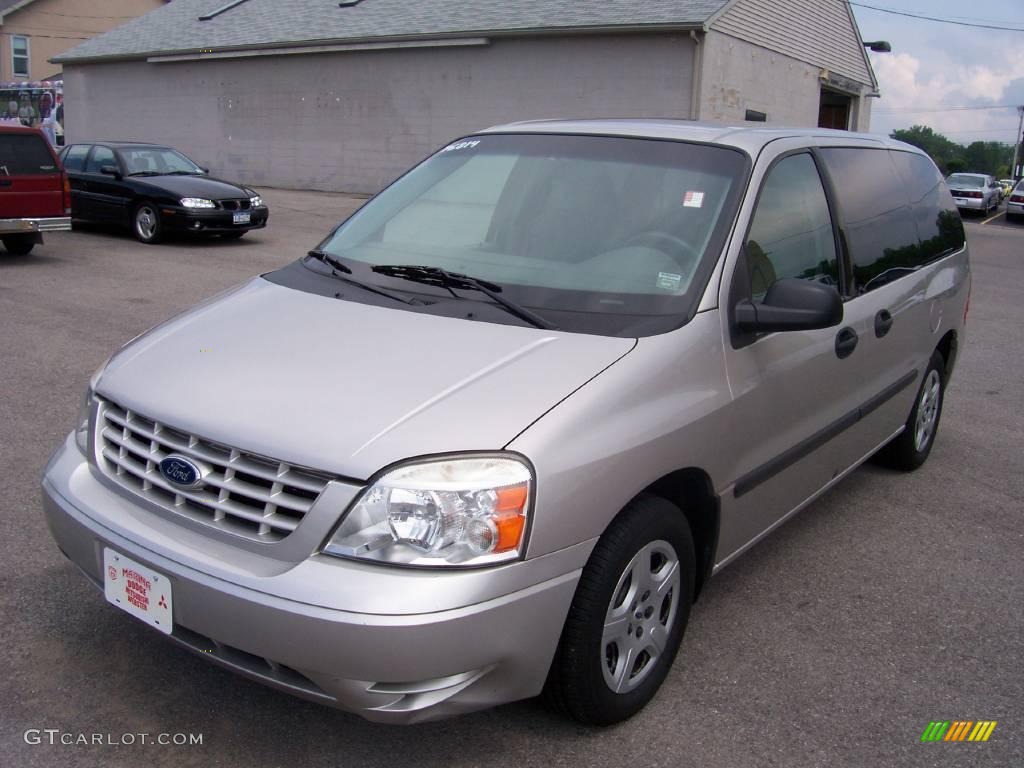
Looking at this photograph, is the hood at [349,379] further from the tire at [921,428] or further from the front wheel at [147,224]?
the front wheel at [147,224]

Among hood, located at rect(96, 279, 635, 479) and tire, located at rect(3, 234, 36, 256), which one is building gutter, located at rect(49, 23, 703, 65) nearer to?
tire, located at rect(3, 234, 36, 256)

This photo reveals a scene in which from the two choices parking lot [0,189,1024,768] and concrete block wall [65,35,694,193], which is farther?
concrete block wall [65,35,694,193]

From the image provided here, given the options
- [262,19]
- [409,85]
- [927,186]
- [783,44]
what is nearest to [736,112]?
[783,44]

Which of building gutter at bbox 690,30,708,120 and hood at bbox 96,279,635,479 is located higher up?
building gutter at bbox 690,30,708,120

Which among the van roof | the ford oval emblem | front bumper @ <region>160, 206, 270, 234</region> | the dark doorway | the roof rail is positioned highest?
the roof rail

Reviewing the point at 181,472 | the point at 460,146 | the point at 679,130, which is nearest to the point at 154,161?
the point at 460,146

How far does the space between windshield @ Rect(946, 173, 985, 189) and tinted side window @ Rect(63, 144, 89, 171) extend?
87.8ft

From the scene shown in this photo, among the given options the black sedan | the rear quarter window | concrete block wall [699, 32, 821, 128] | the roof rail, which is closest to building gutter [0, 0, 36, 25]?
the roof rail

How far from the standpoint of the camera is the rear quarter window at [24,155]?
11.6 meters

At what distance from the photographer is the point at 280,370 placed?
9.61 ft

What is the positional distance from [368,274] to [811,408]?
177 cm

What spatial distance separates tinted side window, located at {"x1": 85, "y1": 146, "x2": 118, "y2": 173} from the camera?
15.0 meters

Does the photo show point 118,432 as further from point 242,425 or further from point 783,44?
point 783,44

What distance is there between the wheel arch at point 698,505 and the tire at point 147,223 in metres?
12.6
